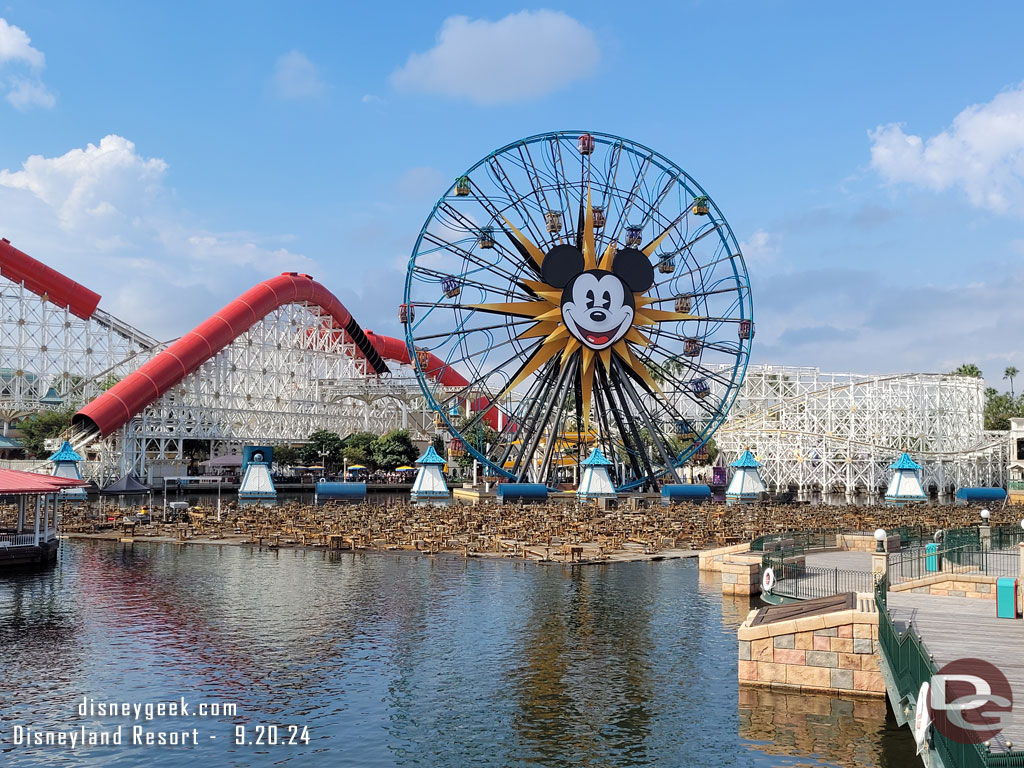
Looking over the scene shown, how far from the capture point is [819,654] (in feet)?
54.2

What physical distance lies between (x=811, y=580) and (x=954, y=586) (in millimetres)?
3825

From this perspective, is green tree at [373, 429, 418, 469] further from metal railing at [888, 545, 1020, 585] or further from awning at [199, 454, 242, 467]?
metal railing at [888, 545, 1020, 585]

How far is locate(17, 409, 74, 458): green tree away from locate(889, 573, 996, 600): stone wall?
7065 cm

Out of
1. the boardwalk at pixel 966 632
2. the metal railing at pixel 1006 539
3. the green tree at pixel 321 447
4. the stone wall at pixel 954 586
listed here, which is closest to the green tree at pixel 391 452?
the green tree at pixel 321 447

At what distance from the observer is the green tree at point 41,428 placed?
252 ft

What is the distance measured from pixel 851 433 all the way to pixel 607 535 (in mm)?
55561

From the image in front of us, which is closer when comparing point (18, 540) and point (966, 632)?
point (966, 632)

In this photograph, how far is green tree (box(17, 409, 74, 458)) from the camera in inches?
3029

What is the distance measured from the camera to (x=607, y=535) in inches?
1526

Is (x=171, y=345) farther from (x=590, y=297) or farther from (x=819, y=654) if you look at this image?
(x=819, y=654)

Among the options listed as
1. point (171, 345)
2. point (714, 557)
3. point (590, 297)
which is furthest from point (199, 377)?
point (714, 557)

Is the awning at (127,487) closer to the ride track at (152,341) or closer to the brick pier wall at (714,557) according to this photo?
the ride track at (152,341)

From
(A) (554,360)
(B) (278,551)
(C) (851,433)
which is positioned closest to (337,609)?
(B) (278,551)

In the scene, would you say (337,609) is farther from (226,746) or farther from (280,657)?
(226,746)
